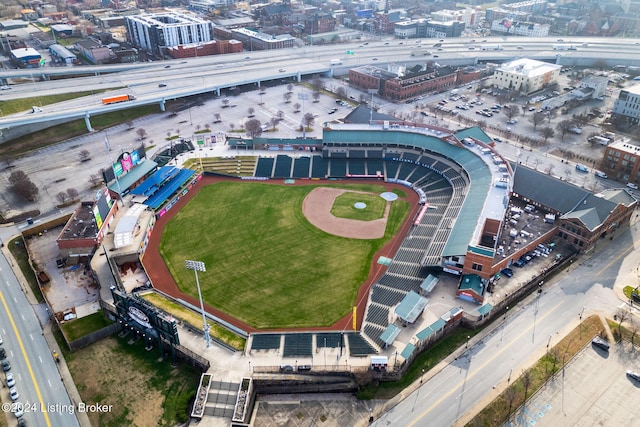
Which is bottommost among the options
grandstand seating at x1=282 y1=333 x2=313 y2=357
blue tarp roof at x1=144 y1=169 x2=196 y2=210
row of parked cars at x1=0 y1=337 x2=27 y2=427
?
row of parked cars at x1=0 y1=337 x2=27 y2=427

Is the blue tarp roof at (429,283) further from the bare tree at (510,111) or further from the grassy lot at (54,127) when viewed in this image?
the grassy lot at (54,127)

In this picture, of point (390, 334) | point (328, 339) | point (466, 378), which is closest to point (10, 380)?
point (328, 339)

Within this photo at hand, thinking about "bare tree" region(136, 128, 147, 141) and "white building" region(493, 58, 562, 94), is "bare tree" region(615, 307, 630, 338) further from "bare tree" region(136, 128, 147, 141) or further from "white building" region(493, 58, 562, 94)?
"bare tree" region(136, 128, 147, 141)

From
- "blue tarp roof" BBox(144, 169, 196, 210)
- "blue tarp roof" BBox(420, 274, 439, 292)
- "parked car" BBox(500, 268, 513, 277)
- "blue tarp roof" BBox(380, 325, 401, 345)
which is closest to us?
"blue tarp roof" BBox(380, 325, 401, 345)

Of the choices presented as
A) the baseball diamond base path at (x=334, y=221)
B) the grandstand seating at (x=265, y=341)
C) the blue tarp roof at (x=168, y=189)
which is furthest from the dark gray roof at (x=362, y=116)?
the grandstand seating at (x=265, y=341)

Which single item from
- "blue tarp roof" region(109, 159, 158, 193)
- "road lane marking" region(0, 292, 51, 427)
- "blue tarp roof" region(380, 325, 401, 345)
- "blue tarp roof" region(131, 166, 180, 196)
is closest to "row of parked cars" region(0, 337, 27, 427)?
"road lane marking" region(0, 292, 51, 427)

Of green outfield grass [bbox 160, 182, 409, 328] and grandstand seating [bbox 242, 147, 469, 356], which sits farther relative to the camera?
green outfield grass [bbox 160, 182, 409, 328]

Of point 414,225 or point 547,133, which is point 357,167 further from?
point 547,133
